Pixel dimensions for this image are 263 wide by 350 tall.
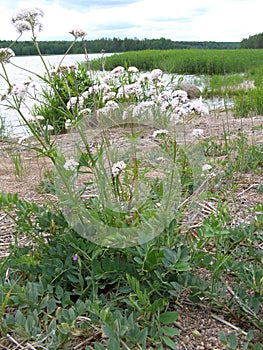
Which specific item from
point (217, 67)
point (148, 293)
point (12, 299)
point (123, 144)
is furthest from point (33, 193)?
point (217, 67)

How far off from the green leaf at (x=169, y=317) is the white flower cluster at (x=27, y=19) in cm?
112

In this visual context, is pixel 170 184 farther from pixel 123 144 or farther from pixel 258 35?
pixel 258 35

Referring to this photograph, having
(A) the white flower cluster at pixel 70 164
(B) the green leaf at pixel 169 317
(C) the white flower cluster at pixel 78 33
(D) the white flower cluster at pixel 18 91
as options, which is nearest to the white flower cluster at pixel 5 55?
(D) the white flower cluster at pixel 18 91

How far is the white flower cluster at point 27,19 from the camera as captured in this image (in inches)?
62.9

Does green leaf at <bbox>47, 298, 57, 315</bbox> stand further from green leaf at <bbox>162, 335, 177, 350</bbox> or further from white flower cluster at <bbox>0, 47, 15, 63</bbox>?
white flower cluster at <bbox>0, 47, 15, 63</bbox>

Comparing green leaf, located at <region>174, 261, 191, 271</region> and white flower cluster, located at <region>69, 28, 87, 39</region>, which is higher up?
white flower cluster, located at <region>69, 28, 87, 39</region>

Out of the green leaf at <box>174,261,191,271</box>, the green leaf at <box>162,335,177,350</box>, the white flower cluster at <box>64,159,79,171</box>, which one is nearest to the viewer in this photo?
the green leaf at <box>162,335,177,350</box>

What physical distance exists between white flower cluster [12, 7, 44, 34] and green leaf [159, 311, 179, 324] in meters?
1.12

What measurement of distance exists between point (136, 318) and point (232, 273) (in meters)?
0.53

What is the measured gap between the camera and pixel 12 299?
5.07ft

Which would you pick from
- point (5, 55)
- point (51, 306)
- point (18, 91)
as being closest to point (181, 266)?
point (51, 306)

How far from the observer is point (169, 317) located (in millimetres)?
1400

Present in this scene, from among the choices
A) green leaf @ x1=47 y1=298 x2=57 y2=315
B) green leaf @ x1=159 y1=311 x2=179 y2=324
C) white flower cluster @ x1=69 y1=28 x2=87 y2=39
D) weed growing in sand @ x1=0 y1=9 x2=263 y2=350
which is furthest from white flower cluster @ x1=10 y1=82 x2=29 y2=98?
green leaf @ x1=159 y1=311 x2=179 y2=324

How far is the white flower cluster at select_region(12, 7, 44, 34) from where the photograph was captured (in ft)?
5.24
